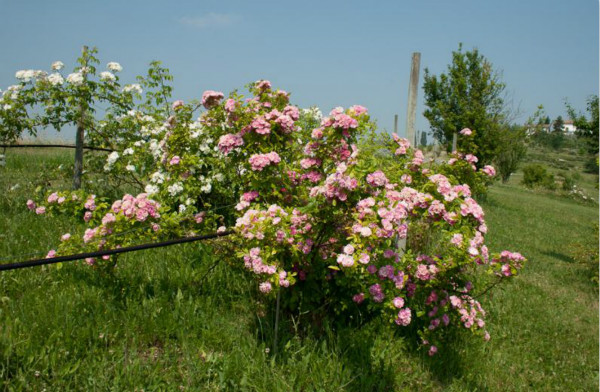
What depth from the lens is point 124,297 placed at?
3.09m

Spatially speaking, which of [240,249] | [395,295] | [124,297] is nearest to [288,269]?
[240,249]

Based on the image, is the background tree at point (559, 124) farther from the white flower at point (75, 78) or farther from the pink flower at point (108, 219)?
the pink flower at point (108, 219)

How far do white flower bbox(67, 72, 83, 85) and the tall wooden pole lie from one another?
419cm

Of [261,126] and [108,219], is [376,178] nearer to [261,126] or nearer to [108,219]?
[261,126]

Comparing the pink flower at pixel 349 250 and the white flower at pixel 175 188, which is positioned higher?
the white flower at pixel 175 188

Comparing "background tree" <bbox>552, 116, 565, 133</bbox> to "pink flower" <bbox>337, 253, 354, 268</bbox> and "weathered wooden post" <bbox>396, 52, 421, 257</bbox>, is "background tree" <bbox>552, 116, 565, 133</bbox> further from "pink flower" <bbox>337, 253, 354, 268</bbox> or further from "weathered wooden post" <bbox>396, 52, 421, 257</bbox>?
"pink flower" <bbox>337, 253, 354, 268</bbox>

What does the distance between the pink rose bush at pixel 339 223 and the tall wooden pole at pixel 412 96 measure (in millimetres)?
279

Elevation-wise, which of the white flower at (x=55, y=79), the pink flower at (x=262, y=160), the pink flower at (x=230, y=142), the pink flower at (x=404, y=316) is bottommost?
the pink flower at (x=404, y=316)

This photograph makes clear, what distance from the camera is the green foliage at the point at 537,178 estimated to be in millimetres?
28316

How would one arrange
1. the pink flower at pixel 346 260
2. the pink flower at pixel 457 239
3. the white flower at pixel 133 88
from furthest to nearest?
the white flower at pixel 133 88 < the pink flower at pixel 457 239 < the pink flower at pixel 346 260

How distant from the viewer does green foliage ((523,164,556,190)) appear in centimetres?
2832

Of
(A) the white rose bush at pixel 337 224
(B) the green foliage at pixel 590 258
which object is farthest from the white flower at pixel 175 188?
(B) the green foliage at pixel 590 258

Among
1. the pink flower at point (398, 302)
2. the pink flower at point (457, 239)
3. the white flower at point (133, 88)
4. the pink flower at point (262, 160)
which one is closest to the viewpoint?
the pink flower at point (398, 302)

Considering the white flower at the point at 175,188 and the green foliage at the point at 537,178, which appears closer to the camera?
the white flower at the point at 175,188
